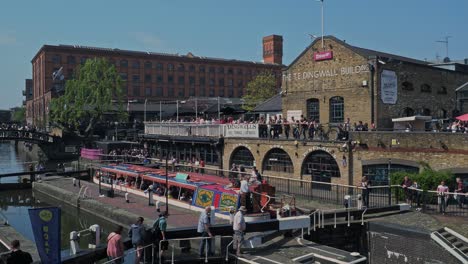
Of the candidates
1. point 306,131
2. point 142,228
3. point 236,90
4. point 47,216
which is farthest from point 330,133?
point 236,90

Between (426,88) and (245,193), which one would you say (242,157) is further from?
(245,193)

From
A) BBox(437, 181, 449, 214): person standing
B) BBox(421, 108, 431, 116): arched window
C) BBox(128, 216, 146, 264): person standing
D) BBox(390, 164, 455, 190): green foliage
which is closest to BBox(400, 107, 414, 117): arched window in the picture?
BBox(421, 108, 431, 116): arched window

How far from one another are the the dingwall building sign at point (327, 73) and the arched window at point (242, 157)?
5504 millimetres

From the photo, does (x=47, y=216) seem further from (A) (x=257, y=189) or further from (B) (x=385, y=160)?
(B) (x=385, y=160)

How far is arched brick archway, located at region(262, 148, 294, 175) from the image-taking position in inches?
1134

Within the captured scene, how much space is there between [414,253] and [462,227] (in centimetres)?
214

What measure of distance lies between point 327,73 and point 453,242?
636 inches

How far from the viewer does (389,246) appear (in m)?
16.5

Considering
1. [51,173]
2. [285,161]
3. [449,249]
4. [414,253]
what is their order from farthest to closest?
[51,173] < [285,161] < [414,253] < [449,249]

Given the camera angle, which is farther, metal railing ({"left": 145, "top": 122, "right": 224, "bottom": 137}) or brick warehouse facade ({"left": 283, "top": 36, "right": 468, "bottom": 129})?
metal railing ({"left": 145, "top": 122, "right": 224, "bottom": 137})

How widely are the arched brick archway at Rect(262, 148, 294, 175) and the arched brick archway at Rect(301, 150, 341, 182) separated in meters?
1.16

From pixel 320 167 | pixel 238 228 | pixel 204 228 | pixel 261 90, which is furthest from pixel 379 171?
pixel 261 90

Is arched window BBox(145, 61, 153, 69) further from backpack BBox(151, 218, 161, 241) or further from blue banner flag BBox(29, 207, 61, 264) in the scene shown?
blue banner flag BBox(29, 207, 61, 264)

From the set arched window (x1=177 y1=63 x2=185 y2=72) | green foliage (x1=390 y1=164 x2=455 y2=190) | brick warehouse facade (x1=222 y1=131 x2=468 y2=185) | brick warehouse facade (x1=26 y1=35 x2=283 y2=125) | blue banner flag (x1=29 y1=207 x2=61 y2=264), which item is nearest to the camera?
blue banner flag (x1=29 y1=207 x2=61 y2=264)
